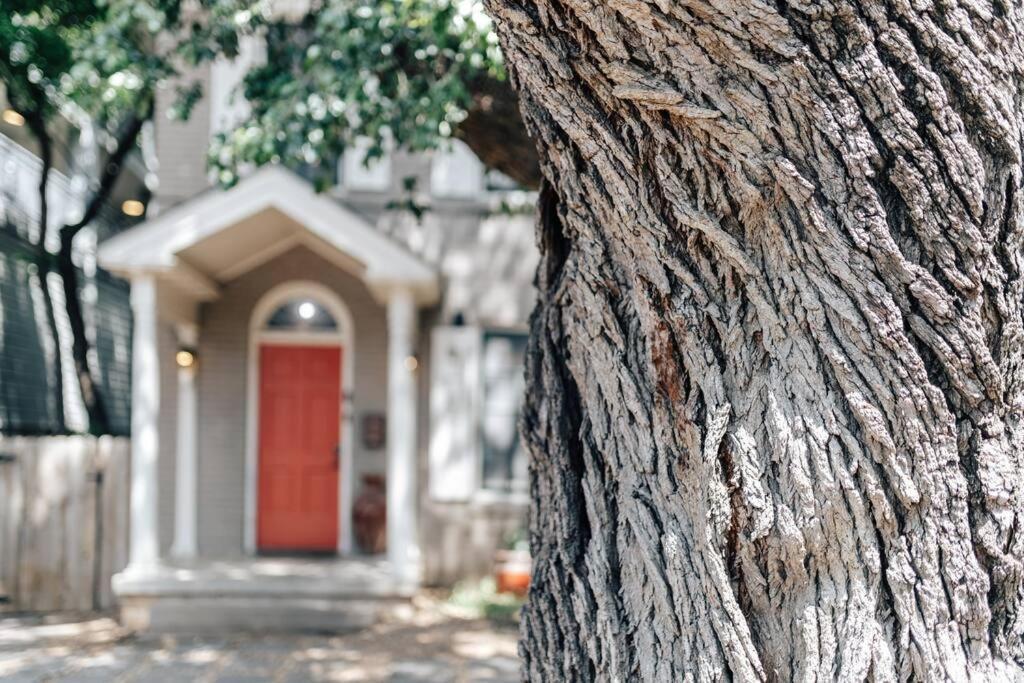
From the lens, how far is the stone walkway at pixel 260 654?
291 inches

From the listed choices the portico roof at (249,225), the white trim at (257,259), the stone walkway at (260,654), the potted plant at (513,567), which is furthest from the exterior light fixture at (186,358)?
the potted plant at (513,567)

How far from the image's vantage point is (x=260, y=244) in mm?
10477

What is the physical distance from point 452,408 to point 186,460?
2740 mm

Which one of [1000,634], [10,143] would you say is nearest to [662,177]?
[1000,634]

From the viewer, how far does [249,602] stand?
29.7 feet

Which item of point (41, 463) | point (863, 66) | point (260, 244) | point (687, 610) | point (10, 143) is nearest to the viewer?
point (863, 66)

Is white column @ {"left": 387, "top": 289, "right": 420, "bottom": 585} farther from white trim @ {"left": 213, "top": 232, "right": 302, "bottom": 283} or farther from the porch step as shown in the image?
white trim @ {"left": 213, "top": 232, "right": 302, "bottom": 283}

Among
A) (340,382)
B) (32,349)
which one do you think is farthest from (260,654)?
(32,349)

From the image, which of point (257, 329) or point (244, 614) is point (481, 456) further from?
point (244, 614)

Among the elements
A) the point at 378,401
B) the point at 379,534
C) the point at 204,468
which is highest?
the point at 378,401

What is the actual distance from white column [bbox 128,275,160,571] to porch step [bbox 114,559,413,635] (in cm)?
26

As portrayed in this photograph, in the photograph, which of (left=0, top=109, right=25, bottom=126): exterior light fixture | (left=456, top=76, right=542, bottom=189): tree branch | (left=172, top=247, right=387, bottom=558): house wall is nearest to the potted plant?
(left=172, top=247, right=387, bottom=558): house wall

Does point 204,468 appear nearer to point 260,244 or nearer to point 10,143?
point 260,244

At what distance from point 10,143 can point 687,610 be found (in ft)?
42.0
